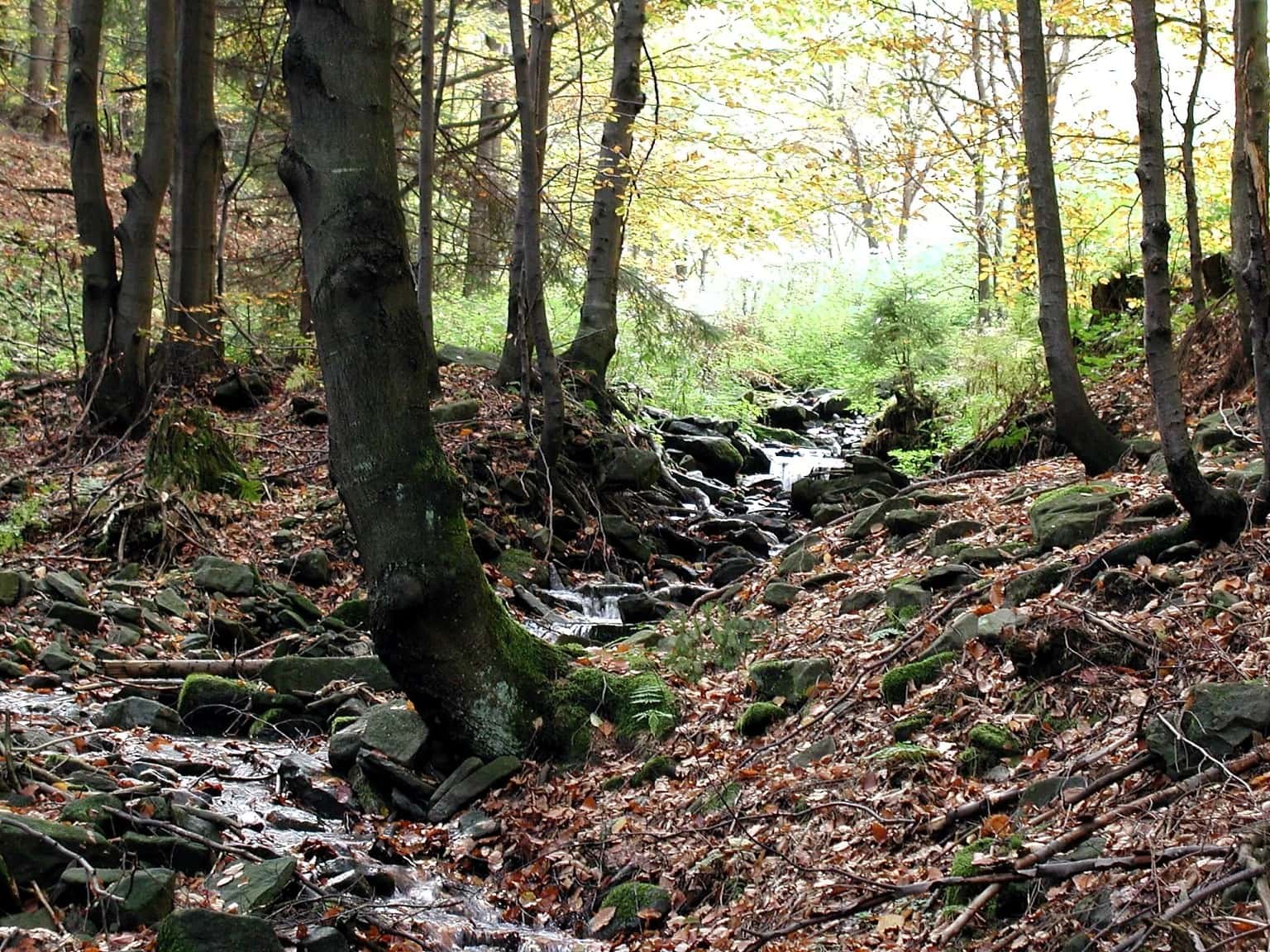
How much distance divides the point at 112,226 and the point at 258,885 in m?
9.78

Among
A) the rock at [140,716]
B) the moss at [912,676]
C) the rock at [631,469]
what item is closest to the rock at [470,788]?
the rock at [140,716]

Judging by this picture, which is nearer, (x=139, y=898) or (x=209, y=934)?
(x=209, y=934)

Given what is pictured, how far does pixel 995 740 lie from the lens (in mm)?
4766

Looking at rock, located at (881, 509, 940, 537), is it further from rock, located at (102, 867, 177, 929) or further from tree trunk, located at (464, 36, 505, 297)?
tree trunk, located at (464, 36, 505, 297)

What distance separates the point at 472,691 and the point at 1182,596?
361 cm

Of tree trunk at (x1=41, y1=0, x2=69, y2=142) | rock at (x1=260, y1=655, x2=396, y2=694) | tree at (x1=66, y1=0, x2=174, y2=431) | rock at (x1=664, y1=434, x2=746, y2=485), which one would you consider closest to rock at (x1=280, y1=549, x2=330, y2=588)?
rock at (x1=260, y1=655, x2=396, y2=694)

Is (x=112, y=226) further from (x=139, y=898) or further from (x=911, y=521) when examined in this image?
(x=139, y=898)

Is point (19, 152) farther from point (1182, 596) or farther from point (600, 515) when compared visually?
point (1182, 596)

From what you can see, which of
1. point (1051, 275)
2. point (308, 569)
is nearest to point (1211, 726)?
point (1051, 275)

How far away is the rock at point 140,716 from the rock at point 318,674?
30.1 inches

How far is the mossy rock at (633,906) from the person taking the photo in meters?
4.77

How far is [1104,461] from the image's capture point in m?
8.57

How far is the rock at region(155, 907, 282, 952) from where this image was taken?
146 inches

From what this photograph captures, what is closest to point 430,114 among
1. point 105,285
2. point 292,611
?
point 105,285
